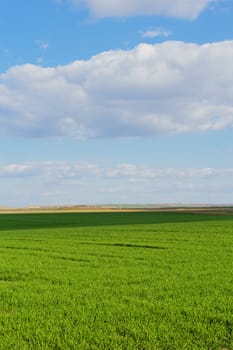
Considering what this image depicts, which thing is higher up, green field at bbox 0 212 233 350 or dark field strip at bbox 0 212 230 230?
dark field strip at bbox 0 212 230 230

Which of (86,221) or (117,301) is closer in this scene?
(117,301)

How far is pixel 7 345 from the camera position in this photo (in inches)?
391

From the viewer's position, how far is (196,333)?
34.9ft

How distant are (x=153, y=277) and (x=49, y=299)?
4826 millimetres

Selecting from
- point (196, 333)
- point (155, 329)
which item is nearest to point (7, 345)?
point (155, 329)

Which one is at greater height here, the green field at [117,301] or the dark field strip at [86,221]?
the dark field strip at [86,221]

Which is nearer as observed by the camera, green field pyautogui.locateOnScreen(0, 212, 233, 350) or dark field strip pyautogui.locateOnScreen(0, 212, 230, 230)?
green field pyautogui.locateOnScreen(0, 212, 233, 350)

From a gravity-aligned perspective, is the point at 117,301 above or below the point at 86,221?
below

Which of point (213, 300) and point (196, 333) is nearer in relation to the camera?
point (196, 333)

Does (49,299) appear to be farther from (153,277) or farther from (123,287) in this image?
(153,277)

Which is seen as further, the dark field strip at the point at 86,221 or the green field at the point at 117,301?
the dark field strip at the point at 86,221

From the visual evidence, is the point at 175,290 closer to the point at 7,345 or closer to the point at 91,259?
the point at 7,345

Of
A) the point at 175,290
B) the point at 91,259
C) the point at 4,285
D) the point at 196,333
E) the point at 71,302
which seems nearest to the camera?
the point at 196,333

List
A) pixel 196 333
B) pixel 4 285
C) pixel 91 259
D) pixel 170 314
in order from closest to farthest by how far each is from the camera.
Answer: pixel 196 333, pixel 170 314, pixel 4 285, pixel 91 259
